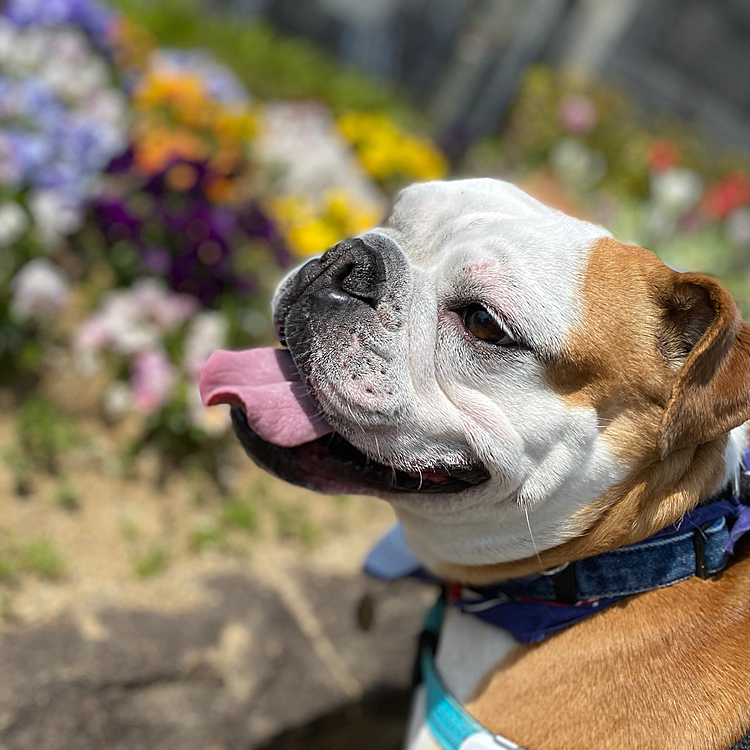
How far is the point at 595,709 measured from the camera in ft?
6.22

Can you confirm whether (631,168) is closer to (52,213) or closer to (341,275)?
(52,213)

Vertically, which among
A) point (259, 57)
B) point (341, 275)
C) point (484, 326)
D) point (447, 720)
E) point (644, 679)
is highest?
point (484, 326)

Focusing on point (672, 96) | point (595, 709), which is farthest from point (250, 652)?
point (672, 96)

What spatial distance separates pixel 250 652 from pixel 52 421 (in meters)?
1.48

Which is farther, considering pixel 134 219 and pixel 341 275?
pixel 134 219

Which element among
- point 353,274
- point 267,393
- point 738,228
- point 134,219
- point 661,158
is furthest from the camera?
point 661,158

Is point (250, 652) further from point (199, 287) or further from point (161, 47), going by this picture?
point (161, 47)

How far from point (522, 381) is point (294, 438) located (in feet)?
2.08

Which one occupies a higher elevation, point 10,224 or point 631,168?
point 10,224

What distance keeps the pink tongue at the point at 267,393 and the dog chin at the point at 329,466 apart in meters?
0.05

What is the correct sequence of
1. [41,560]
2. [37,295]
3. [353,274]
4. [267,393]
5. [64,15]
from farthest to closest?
[64,15], [37,295], [41,560], [267,393], [353,274]

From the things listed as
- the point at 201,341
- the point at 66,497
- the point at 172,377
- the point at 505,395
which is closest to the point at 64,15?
the point at 201,341

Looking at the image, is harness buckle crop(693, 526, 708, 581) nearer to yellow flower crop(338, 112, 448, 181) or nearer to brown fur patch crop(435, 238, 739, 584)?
brown fur patch crop(435, 238, 739, 584)

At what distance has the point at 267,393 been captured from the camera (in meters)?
2.17
